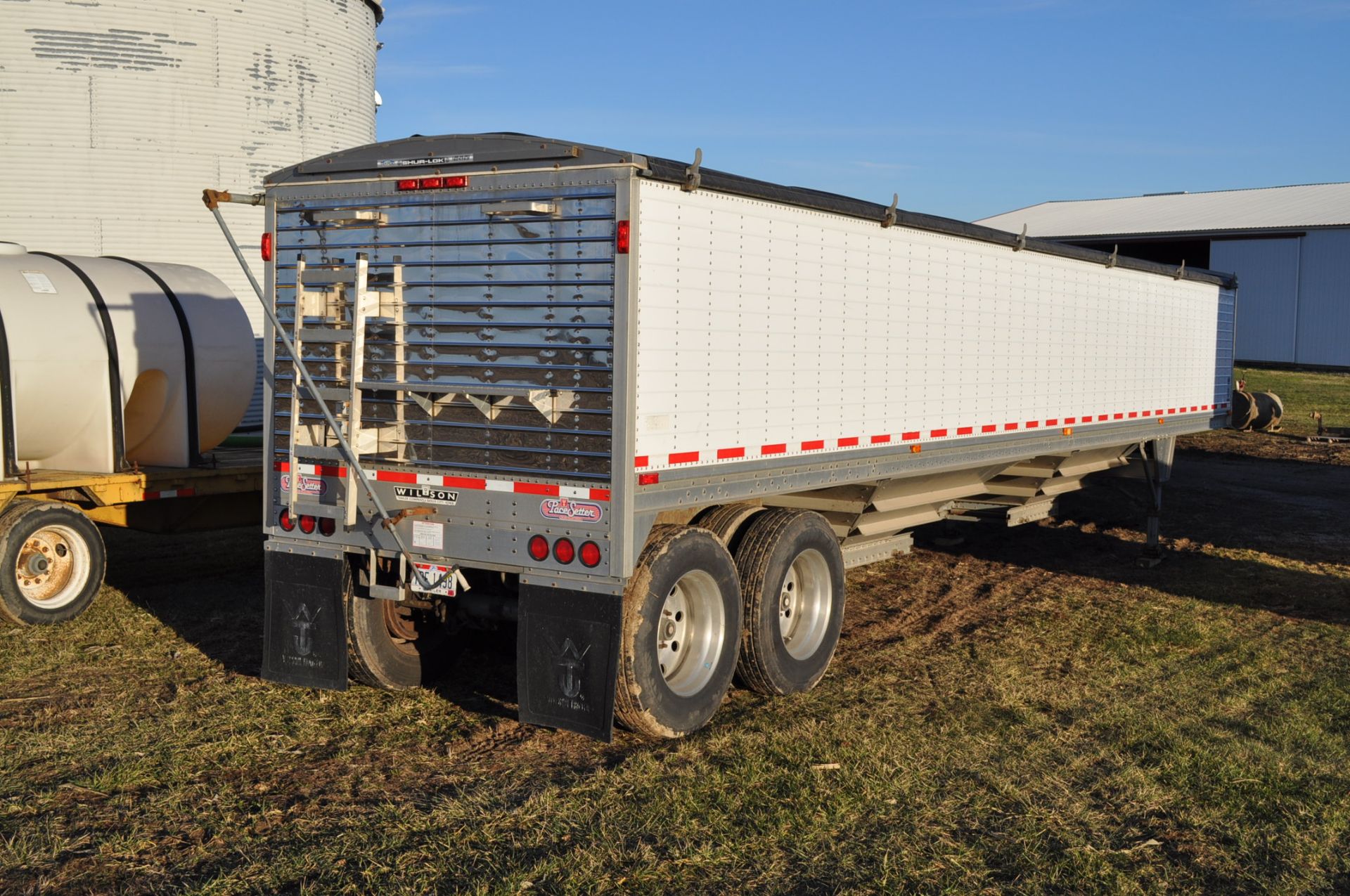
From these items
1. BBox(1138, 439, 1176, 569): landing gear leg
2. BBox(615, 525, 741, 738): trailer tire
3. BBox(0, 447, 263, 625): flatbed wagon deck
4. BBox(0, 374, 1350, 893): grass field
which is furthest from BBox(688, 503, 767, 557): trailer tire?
BBox(1138, 439, 1176, 569): landing gear leg

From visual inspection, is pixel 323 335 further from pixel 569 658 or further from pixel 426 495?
pixel 569 658

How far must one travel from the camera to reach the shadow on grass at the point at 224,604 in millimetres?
7984

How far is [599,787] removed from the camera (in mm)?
5969

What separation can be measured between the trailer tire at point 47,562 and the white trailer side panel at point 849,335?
5285 millimetres

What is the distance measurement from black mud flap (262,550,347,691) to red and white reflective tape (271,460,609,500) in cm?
51

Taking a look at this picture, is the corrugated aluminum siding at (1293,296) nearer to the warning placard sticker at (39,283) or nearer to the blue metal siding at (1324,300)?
the blue metal siding at (1324,300)

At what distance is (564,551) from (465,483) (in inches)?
27.9

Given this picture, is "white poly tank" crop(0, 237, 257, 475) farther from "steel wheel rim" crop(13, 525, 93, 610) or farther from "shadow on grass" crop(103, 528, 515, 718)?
"shadow on grass" crop(103, 528, 515, 718)

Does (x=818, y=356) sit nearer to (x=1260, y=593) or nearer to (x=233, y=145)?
(x=1260, y=593)

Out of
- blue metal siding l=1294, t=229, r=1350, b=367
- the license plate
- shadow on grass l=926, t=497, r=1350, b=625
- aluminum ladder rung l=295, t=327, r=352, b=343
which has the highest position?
blue metal siding l=1294, t=229, r=1350, b=367

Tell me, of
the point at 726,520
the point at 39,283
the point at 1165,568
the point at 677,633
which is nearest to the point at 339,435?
the point at 677,633

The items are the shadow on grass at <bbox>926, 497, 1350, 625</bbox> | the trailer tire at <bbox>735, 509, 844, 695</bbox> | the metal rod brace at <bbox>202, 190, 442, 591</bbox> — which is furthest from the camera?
the shadow on grass at <bbox>926, 497, 1350, 625</bbox>

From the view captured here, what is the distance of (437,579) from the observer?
268 inches

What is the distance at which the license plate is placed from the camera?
22.2 feet
